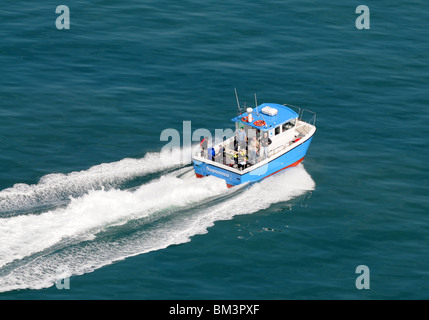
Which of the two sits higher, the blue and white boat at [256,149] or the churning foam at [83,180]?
the blue and white boat at [256,149]

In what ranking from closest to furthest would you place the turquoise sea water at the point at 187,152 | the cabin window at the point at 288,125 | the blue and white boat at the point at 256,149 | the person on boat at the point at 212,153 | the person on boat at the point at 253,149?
the turquoise sea water at the point at 187,152
the blue and white boat at the point at 256,149
the person on boat at the point at 253,149
the person on boat at the point at 212,153
the cabin window at the point at 288,125

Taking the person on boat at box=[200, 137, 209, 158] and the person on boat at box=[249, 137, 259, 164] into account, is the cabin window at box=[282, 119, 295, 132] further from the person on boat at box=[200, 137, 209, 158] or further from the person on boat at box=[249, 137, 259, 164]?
the person on boat at box=[200, 137, 209, 158]

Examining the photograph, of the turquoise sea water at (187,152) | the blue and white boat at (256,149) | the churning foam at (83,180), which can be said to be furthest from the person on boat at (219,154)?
the churning foam at (83,180)

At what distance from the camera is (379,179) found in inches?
2037

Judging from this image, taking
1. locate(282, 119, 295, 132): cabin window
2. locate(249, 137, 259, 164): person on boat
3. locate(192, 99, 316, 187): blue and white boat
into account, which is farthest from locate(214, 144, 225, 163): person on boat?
locate(282, 119, 295, 132): cabin window

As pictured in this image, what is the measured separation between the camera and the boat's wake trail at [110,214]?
40.1 metres

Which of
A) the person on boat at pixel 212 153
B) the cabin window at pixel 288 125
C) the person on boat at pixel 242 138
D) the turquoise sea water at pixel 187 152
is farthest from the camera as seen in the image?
the cabin window at pixel 288 125

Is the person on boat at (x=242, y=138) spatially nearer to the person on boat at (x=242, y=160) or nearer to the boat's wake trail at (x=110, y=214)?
the person on boat at (x=242, y=160)

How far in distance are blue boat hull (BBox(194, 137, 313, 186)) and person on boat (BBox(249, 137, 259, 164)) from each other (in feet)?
2.95

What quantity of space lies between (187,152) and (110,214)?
11.8 m

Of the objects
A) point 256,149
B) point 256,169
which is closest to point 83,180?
point 256,169

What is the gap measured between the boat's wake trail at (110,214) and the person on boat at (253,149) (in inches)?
67.0

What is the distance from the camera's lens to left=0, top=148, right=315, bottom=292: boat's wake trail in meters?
40.1
